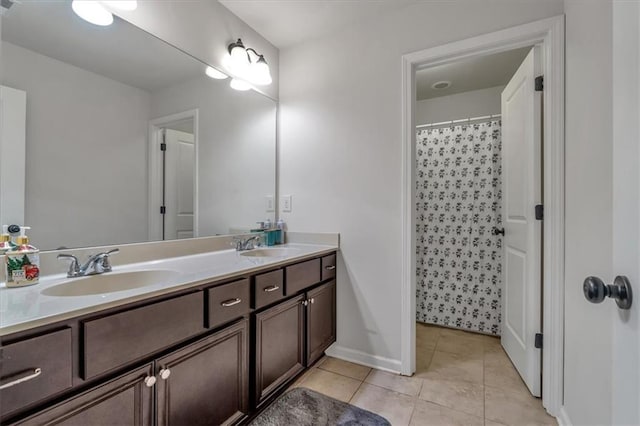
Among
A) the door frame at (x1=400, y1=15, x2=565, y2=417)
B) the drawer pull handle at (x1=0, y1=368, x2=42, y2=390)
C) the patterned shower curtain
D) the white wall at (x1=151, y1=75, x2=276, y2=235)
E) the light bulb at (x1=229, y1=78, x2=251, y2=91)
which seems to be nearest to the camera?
the drawer pull handle at (x1=0, y1=368, x2=42, y2=390)

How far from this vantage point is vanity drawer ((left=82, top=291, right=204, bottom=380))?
0.80m

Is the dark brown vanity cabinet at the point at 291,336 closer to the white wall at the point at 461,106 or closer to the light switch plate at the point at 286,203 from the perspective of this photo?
the light switch plate at the point at 286,203

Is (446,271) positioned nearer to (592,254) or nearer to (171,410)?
(592,254)

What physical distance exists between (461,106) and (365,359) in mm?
2506

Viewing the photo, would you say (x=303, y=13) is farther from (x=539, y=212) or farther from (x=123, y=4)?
(x=539, y=212)

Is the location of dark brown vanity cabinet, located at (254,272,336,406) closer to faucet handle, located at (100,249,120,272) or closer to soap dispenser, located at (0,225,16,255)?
faucet handle, located at (100,249,120,272)

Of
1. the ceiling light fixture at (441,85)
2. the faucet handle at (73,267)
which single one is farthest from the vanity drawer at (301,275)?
the ceiling light fixture at (441,85)

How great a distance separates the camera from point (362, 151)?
201 centimetres

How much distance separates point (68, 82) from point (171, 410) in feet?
4.54

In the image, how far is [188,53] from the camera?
168 centimetres

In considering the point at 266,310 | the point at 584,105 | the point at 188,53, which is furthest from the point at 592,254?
the point at 188,53

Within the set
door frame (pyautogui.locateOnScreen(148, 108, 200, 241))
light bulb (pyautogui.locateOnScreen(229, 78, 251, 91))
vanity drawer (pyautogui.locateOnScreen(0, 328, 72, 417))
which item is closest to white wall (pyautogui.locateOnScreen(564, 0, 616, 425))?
vanity drawer (pyautogui.locateOnScreen(0, 328, 72, 417))

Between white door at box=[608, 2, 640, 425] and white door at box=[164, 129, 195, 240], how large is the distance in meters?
1.78

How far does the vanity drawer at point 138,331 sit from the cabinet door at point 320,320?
2.71 ft
